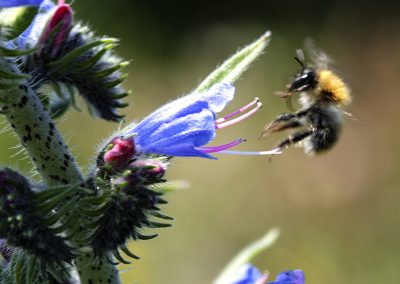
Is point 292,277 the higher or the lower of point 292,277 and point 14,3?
the lower

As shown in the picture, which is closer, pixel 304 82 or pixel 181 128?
pixel 181 128

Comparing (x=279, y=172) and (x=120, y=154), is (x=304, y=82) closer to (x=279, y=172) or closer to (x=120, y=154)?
(x=120, y=154)

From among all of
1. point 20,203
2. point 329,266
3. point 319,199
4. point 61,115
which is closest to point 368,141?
point 319,199

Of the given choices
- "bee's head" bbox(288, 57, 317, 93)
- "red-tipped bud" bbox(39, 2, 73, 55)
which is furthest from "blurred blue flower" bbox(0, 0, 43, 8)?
"bee's head" bbox(288, 57, 317, 93)

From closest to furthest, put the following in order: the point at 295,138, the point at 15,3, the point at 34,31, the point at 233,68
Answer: the point at 15,3 < the point at 34,31 < the point at 233,68 < the point at 295,138

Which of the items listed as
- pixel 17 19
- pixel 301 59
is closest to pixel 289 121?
pixel 301 59

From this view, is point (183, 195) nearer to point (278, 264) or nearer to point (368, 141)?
point (278, 264)
